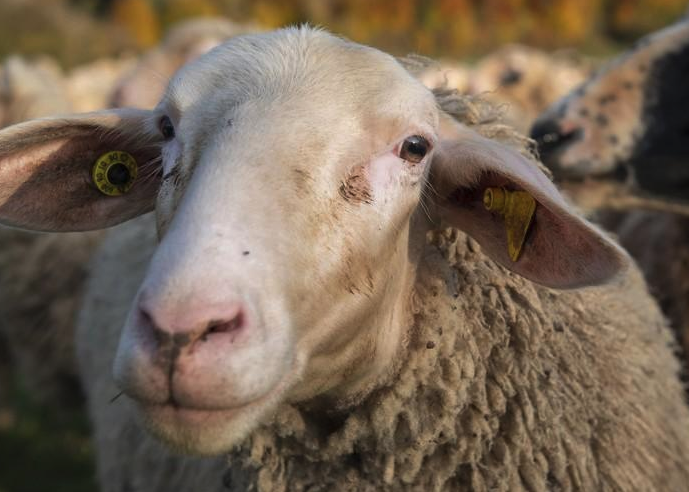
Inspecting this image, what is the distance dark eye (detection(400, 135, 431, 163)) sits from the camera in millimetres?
1783

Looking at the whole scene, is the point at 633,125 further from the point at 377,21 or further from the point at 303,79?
the point at 377,21

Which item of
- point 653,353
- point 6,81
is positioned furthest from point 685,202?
point 6,81

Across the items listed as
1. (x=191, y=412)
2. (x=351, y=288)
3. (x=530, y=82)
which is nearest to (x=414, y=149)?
(x=351, y=288)

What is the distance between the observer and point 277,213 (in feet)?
5.05

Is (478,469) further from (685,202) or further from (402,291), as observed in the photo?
(685,202)

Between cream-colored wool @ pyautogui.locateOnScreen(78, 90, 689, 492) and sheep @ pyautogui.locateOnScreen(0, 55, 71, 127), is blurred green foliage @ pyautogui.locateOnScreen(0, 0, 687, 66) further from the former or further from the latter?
cream-colored wool @ pyautogui.locateOnScreen(78, 90, 689, 492)

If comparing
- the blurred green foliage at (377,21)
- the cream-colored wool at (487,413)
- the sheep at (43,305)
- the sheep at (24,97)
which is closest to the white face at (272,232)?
the cream-colored wool at (487,413)

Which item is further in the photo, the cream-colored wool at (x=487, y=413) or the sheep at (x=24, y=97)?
the sheep at (x=24, y=97)

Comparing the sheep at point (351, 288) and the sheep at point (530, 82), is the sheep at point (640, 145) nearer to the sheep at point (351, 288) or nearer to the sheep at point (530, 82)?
the sheep at point (351, 288)

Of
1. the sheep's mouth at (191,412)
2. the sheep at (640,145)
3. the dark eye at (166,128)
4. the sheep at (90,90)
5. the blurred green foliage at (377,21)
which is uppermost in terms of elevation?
the dark eye at (166,128)

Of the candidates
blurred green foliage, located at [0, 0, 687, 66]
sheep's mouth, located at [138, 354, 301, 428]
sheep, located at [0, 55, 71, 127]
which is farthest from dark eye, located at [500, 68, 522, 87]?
blurred green foliage, located at [0, 0, 687, 66]

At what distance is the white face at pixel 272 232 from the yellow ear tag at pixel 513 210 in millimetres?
162

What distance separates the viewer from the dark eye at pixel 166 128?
1874mm

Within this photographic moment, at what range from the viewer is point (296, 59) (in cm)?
180
